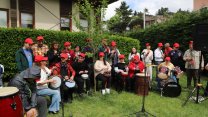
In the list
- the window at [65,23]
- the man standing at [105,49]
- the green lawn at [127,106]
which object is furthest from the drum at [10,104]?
the window at [65,23]

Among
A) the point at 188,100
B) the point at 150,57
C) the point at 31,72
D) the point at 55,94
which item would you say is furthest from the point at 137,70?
the point at 31,72

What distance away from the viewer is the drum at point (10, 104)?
4.85 metres

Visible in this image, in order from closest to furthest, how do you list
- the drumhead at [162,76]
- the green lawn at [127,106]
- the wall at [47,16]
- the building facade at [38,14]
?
the green lawn at [127,106]
the drumhead at [162,76]
the building facade at [38,14]
the wall at [47,16]

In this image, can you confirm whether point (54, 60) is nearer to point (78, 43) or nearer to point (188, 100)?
point (78, 43)

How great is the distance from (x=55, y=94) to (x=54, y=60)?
1.98 m

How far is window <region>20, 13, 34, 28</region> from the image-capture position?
1420 centimetres

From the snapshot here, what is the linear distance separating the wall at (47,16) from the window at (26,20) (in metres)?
0.28

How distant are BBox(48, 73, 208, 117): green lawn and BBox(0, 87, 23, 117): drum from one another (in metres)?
2.70

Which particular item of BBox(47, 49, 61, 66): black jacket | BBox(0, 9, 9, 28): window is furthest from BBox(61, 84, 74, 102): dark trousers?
BBox(0, 9, 9, 28): window

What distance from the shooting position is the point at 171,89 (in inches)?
418

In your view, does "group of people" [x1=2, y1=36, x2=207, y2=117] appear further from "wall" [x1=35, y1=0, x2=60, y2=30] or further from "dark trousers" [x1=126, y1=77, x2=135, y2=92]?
"wall" [x1=35, y1=0, x2=60, y2=30]

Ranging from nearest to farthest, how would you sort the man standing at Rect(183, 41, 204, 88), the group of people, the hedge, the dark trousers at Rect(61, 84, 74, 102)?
the group of people < the dark trousers at Rect(61, 84, 74, 102) < the hedge < the man standing at Rect(183, 41, 204, 88)

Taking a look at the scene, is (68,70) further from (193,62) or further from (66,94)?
(193,62)

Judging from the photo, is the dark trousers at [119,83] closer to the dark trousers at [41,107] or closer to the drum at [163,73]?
the drum at [163,73]
